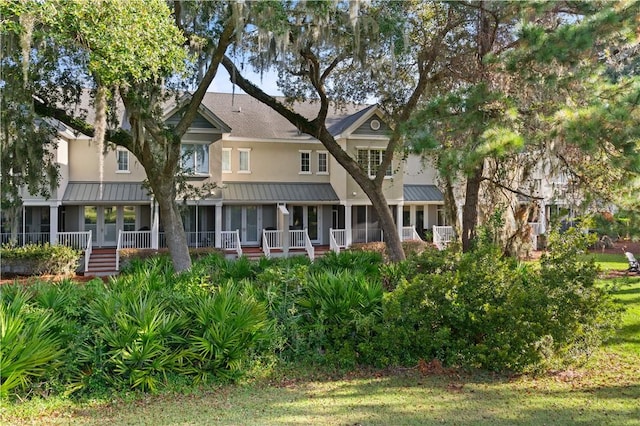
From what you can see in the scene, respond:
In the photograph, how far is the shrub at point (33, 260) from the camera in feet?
58.1

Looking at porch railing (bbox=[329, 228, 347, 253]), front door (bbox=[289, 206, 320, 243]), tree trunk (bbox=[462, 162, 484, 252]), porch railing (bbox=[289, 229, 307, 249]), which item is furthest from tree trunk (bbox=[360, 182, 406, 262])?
front door (bbox=[289, 206, 320, 243])

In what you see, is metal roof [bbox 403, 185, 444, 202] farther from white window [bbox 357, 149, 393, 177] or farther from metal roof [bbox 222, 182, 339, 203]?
metal roof [bbox 222, 182, 339, 203]

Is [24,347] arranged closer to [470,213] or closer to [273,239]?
[470,213]

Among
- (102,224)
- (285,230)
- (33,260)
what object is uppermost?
(102,224)

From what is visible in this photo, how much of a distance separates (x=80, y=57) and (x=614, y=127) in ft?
34.0

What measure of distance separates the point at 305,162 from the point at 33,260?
13.6 metres

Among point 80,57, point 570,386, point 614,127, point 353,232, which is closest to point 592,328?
point 570,386

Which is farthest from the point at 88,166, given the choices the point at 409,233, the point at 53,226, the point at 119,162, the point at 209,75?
the point at 409,233

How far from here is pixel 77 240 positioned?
20688 mm

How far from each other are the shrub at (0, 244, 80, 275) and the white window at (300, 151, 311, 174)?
12399 mm

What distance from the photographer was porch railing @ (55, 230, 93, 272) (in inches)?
778

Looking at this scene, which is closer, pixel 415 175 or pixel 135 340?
pixel 135 340

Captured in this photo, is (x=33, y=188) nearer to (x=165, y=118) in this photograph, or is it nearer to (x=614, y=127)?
(x=165, y=118)

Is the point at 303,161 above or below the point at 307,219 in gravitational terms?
above
